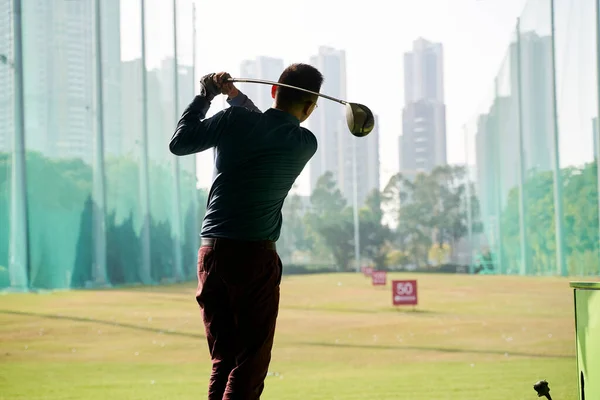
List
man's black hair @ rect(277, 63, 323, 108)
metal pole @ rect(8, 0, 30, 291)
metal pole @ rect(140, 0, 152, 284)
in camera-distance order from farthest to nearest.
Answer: metal pole @ rect(140, 0, 152, 284) → metal pole @ rect(8, 0, 30, 291) → man's black hair @ rect(277, 63, 323, 108)

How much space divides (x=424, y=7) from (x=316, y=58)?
641 mm

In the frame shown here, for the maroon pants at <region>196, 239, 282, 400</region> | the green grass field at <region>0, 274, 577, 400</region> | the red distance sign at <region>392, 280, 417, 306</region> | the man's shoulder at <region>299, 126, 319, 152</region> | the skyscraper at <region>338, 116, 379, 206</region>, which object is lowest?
the green grass field at <region>0, 274, 577, 400</region>

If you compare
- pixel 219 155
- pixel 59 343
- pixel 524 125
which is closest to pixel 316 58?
pixel 524 125

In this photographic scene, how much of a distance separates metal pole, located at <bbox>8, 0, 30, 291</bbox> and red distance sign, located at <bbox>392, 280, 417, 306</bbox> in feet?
6.32

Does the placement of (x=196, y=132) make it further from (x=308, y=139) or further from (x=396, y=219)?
(x=396, y=219)

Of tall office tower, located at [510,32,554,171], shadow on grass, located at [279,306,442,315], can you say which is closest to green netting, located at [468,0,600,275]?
tall office tower, located at [510,32,554,171]

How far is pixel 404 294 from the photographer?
457 cm

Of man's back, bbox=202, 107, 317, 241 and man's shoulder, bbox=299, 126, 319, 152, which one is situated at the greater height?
man's shoulder, bbox=299, 126, 319, 152

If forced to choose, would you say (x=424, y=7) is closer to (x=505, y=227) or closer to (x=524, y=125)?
(x=524, y=125)

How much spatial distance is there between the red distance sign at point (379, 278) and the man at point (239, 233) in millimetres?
3840

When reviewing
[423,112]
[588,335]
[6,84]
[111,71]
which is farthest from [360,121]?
[423,112]

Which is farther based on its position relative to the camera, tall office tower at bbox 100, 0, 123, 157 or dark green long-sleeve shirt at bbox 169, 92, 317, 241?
tall office tower at bbox 100, 0, 123, 157

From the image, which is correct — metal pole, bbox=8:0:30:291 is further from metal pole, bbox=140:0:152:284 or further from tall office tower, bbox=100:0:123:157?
metal pole, bbox=140:0:152:284

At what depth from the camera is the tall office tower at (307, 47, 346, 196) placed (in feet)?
15.5
